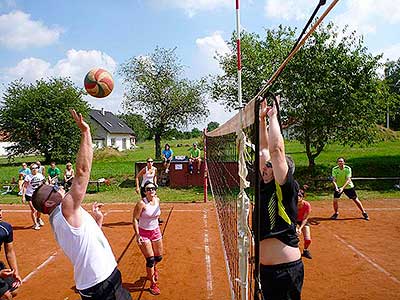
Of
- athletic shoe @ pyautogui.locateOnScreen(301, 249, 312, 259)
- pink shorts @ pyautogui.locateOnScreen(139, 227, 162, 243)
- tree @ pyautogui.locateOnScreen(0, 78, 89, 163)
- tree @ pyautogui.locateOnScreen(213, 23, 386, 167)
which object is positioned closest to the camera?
pink shorts @ pyautogui.locateOnScreen(139, 227, 162, 243)

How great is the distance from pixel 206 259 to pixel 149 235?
207 centimetres

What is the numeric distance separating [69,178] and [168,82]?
67.7 feet

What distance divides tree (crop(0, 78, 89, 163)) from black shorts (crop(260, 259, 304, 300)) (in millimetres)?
33296

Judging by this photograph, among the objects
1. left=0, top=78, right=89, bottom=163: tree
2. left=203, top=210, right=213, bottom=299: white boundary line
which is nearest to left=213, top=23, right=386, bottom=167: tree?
left=203, top=210, right=213, bottom=299: white boundary line

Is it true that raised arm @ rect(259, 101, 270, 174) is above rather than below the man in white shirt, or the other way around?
above

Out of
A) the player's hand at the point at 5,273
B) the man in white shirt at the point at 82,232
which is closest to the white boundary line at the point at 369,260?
the man in white shirt at the point at 82,232

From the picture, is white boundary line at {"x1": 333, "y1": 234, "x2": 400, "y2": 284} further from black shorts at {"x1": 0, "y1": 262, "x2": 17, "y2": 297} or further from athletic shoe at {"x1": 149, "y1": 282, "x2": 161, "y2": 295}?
black shorts at {"x1": 0, "y1": 262, "x2": 17, "y2": 297}

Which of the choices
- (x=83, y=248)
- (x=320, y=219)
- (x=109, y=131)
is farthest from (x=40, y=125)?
(x=83, y=248)

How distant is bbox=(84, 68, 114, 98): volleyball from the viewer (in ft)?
17.6

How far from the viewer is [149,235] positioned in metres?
6.67

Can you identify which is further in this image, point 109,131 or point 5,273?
point 109,131

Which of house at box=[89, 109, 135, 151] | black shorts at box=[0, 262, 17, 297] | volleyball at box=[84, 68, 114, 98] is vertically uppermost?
house at box=[89, 109, 135, 151]

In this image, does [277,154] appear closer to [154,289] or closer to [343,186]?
[154,289]

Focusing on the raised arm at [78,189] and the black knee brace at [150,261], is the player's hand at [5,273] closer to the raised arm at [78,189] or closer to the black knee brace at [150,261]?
the raised arm at [78,189]
